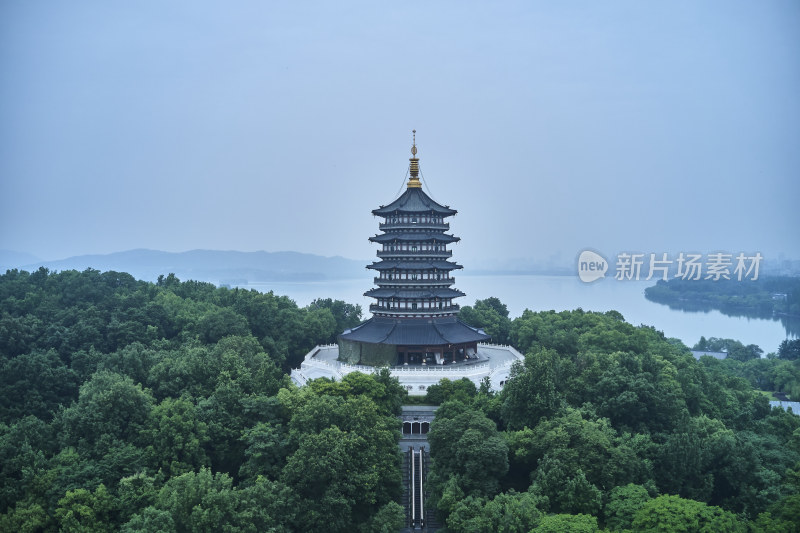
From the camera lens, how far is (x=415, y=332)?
117 ft

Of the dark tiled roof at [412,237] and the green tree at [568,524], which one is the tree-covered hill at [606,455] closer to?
the green tree at [568,524]

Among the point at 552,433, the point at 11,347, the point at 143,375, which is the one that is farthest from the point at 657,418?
the point at 11,347

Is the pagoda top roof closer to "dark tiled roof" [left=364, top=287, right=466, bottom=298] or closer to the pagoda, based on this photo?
the pagoda

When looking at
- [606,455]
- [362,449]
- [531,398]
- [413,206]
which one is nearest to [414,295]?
[413,206]

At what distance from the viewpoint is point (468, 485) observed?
2238cm

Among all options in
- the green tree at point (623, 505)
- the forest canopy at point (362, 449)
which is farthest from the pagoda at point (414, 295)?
the green tree at point (623, 505)

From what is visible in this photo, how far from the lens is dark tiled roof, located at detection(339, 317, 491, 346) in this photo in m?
35.0

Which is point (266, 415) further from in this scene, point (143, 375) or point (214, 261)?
point (214, 261)

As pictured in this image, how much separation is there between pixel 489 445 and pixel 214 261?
160m

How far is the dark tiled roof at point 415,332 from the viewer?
3497cm

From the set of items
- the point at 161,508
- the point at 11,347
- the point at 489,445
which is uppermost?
the point at 11,347

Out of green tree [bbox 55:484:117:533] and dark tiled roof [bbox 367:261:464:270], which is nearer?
green tree [bbox 55:484:117:533]

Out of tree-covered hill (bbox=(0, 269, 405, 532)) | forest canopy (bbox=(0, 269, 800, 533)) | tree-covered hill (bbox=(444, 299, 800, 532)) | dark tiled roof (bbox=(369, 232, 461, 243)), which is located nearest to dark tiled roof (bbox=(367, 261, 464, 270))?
dark tiled roof (bbox=(369, 232, 461, 243))

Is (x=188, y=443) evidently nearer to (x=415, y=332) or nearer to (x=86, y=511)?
(x=86, y=511)
